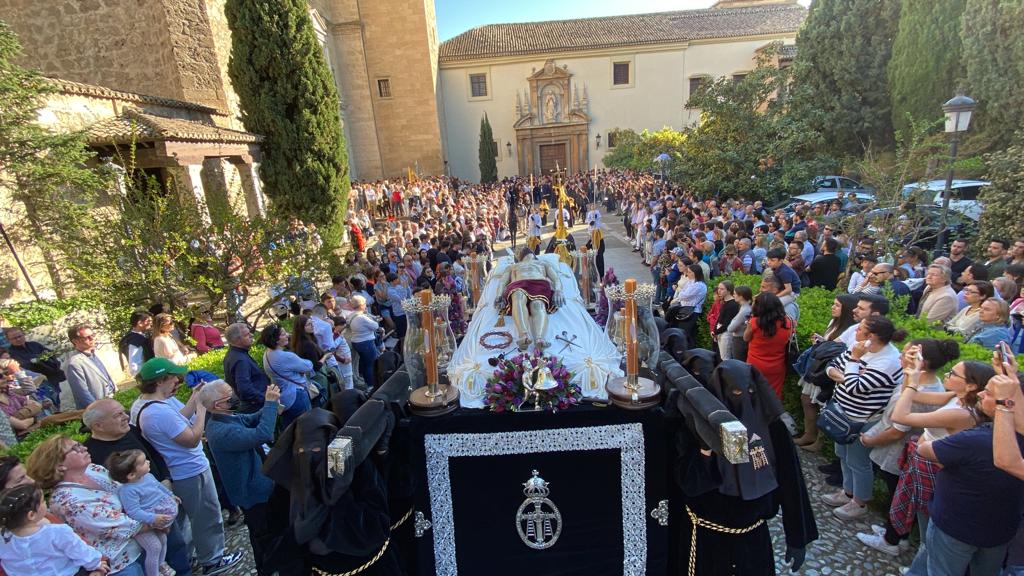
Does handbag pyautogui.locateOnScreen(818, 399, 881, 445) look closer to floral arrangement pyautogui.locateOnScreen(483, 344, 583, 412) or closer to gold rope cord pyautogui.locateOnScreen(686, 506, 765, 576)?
gold rope cord pyautogui.locateOnScreen(686, 506, 765, 576)

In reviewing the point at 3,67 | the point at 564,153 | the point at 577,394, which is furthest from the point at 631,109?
the point at 577,394

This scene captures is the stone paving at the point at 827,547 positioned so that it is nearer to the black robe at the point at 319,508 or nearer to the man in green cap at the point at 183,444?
the man in green cap at the point at 183,444

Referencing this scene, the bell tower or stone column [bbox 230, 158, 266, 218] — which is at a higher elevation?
the bell tower

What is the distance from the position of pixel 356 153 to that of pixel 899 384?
1188 inches

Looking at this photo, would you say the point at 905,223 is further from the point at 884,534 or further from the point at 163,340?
the point at 163,340

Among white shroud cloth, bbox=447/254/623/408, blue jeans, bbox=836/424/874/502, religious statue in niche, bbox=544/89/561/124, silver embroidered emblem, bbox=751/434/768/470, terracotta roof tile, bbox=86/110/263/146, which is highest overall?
religious statue in niche, bbox=544/89/561/124

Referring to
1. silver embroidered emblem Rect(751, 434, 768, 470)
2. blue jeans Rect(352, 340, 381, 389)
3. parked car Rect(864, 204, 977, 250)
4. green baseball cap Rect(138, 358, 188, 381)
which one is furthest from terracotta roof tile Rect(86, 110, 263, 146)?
parked car Rect(864, 204, 977, 250)

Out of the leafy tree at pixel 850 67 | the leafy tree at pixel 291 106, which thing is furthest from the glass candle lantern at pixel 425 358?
the leafy tree at pixel 850 67

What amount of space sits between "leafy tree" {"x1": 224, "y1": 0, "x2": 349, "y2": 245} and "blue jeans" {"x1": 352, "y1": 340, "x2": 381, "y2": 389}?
6.93 m

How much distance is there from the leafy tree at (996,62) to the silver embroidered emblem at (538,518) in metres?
16.8

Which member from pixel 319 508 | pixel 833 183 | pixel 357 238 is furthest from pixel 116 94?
pixel 833 183

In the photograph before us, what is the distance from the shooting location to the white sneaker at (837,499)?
397 cm

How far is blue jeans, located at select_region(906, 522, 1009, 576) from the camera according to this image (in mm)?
2633

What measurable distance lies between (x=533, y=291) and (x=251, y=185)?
13.7 m
